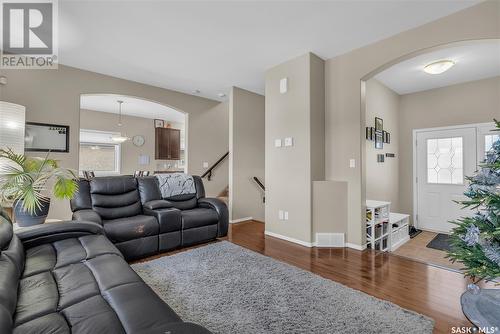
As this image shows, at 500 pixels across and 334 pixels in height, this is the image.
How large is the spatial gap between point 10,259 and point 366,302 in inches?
99.4

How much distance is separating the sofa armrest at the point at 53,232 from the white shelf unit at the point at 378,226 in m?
3.33

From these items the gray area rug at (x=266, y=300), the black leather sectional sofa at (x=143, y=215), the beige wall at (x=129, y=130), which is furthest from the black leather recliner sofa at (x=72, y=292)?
the beige wall at (x=129, y=130)

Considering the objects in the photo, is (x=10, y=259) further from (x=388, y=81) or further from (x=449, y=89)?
(x=449, y=89)

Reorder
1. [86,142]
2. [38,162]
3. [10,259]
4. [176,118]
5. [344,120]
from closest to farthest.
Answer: [10,259], [38,162], [344,120], [86,142], [176,118]

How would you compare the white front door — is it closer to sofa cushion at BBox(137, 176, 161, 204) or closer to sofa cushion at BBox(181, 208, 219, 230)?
sofa cushion at BBox(181, 208, 219, 230)

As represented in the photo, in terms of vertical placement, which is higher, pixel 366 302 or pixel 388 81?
pixel 388 81

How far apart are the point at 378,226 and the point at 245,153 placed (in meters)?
2.81

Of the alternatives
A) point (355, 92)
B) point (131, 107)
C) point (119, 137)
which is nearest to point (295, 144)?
point (355, 92)

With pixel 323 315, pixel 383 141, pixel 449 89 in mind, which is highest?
pixel 449 89

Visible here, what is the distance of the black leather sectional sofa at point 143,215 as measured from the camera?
2820 mm

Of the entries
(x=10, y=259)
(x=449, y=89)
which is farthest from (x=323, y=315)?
(x=449, y=89)

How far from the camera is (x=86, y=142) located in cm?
733

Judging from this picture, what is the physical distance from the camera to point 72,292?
4.22 ft

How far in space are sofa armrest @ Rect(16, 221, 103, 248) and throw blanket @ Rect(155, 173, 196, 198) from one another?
1.38 metres
